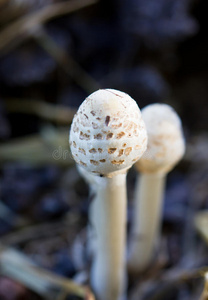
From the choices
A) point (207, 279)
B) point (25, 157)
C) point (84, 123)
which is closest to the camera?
point (84, 123)

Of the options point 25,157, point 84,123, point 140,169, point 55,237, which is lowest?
point 55,237

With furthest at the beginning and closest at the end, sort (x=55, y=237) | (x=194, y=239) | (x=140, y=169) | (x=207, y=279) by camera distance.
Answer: (x=55, y=237), (x=194, y=239), (x=140, y=169), (x=207, y=279)

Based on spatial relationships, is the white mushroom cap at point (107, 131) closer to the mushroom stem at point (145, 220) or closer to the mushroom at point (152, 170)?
the mushroom at point (152, 170)

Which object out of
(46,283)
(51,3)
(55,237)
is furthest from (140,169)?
(51,3)

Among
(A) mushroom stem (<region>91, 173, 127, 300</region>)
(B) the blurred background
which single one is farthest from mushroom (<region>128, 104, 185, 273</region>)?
(B) the blurred background

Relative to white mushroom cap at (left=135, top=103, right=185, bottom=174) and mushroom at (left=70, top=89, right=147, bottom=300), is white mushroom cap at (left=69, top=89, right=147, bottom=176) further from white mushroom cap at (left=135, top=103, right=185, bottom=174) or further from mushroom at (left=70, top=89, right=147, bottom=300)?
white mushroom cap at (left=135, top=103, right=185, bottom=174)

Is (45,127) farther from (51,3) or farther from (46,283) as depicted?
(46,283)

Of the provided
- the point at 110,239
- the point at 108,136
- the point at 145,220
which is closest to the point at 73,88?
the point at 145,220

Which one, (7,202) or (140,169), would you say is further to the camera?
(7,202)
